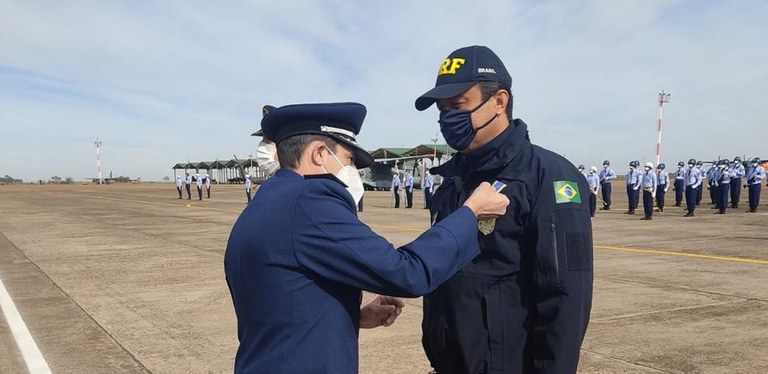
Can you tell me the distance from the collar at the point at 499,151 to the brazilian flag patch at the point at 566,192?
0.64ft

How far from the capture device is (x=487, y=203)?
172 cm

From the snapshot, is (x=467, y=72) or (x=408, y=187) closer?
(x=467, y=72)

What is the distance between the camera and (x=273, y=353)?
152cm

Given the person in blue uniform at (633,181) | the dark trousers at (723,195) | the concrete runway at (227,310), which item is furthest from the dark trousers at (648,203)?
the concrete runway at (227,310)

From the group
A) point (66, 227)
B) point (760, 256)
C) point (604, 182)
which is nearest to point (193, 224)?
point (66, 227)

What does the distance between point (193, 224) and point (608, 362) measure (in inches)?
562

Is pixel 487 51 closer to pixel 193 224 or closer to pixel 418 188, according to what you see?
pixel 193 224

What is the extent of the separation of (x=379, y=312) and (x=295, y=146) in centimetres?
70

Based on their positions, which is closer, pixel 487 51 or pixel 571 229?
pixel 571 229

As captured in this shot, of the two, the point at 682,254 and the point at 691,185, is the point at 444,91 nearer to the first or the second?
the point at 682,254

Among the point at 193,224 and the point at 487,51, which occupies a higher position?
the point at 487,51

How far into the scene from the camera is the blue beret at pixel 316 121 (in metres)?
1.63

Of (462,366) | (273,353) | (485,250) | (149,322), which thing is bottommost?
(149,322)

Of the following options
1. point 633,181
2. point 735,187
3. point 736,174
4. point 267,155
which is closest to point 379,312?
point 267,155
